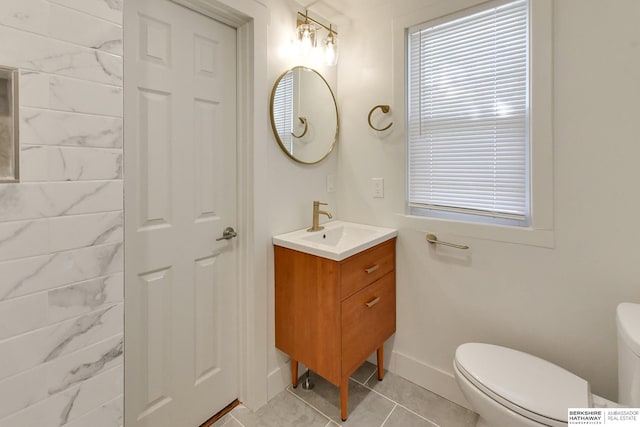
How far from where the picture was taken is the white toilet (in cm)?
104

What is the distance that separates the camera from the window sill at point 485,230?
4.68 ft

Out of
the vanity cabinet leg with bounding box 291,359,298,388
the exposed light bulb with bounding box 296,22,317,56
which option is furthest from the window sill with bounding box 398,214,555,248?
the exposed light bulb with bounding box 296,22,317,56

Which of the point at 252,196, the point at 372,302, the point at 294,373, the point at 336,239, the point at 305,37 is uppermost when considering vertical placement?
the point at 305,37

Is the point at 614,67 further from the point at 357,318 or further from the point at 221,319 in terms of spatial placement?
the point at 221,319

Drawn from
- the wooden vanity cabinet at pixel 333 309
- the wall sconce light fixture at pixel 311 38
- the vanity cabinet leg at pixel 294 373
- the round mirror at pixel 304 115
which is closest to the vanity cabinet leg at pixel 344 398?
the wooden vanity cabinet at pixel 333 309

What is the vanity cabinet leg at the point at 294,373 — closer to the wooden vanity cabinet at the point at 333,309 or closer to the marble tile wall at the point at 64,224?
the wooden vanity cabinet at the point at 333,309

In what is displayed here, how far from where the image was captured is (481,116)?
158 cm

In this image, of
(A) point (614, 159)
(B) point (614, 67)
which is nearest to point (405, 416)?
(A) point (614, 159)

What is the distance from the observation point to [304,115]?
6.14 feet

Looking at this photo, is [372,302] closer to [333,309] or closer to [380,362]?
[333,309]

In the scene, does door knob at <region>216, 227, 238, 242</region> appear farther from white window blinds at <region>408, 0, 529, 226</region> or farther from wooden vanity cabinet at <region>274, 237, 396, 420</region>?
white window blinds at <region>408, 0, 529, 226</region>

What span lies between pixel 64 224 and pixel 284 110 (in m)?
1.19

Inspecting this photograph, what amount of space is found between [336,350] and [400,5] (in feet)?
6.44

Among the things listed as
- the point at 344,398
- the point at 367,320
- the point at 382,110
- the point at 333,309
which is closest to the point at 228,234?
the point at 333,309
